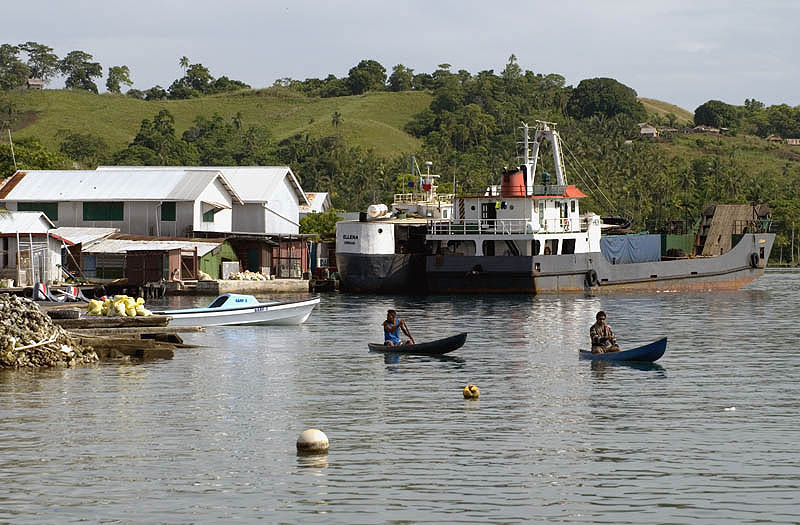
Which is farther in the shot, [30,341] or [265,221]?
[265,221]

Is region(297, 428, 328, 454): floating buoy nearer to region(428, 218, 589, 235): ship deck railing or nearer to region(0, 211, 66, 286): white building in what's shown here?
region(0, 211, 66, 286): white building

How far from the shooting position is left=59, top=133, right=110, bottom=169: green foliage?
527ft

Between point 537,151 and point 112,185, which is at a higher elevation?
point 537,151

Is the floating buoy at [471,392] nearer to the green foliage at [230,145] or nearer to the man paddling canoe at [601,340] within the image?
the man paddling canoe at [601,340]

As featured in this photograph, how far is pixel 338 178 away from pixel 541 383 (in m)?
115

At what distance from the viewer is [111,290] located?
67.6 metres

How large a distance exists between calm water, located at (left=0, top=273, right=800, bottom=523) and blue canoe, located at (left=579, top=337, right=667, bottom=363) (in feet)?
1.62

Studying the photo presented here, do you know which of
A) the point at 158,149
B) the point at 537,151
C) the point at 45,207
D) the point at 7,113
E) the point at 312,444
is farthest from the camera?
the point at 7,113

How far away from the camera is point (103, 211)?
266 feet

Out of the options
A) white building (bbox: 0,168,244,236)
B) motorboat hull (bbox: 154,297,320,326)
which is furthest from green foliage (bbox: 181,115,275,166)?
motorboat hull (bbox: 154,297,320,326)

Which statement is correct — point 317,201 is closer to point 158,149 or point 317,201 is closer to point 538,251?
point 158,149

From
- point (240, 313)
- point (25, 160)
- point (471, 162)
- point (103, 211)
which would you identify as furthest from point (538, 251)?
point (471, 162)

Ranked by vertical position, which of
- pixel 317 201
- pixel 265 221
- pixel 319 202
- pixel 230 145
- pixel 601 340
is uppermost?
pixel 230 145

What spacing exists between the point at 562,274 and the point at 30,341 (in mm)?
42558
